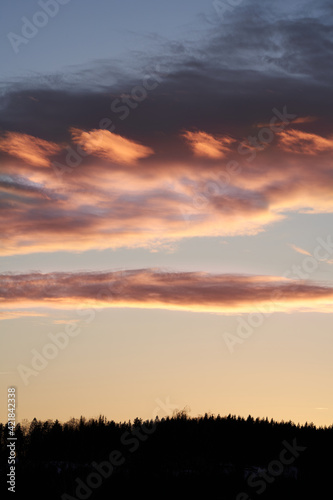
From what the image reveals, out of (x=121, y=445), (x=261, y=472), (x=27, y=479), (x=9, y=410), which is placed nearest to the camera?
(x=9, y=410)

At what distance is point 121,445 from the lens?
7357 inches

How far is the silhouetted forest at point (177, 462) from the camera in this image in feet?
497

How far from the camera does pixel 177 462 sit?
177 metres

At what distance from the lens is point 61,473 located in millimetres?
162750

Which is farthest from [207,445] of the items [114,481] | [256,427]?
[114,481]

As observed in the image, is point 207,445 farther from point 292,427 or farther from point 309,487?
point 309,487

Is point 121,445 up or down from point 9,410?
down

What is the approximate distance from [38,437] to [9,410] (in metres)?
154

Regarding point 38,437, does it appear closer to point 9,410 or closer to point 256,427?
point 256,427

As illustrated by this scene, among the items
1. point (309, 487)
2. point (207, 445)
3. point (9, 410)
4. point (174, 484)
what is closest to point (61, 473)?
point (174, 484)

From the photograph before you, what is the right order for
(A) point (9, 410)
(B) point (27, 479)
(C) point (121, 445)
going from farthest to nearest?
(C) point (121, 445) → (B) point (27, 479) → (A) point (9, 410)

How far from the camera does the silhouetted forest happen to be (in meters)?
152

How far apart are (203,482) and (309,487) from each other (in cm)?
2379

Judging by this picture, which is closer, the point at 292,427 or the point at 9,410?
the point at 9,410
